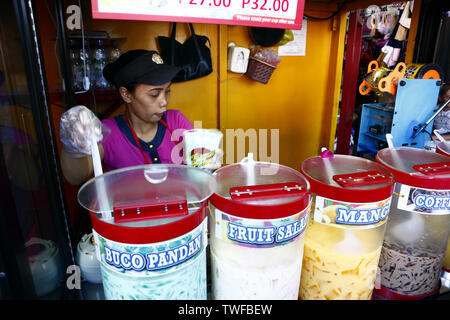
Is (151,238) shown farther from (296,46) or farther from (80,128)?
(296,46)

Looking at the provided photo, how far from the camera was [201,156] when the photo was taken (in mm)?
1048

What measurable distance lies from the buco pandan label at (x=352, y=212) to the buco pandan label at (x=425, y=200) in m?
0.11

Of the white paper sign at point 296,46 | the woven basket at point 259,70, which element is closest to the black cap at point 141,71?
the woven basket at point 259,70

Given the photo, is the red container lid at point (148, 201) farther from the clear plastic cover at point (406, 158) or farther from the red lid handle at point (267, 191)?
the clear plastic cover at point (406, 158)

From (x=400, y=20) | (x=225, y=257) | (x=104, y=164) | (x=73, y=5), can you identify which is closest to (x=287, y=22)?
(x=225, y=257)

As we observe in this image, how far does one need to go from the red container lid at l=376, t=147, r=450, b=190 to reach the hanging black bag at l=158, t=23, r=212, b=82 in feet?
5.93

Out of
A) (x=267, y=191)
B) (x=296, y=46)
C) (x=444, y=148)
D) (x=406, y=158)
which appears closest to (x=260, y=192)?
(x=267, y=191)

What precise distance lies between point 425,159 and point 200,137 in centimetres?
73

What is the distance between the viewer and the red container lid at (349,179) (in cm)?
73

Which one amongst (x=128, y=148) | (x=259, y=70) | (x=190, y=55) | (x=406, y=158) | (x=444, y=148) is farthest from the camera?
(x=259, y=70)

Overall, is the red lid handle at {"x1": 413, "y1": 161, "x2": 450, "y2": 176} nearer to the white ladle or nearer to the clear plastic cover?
the clear plastic cover

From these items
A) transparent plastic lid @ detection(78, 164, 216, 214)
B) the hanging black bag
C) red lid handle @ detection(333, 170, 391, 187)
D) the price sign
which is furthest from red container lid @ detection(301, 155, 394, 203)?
the hanging black bag

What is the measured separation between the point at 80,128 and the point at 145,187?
9.8 inches
